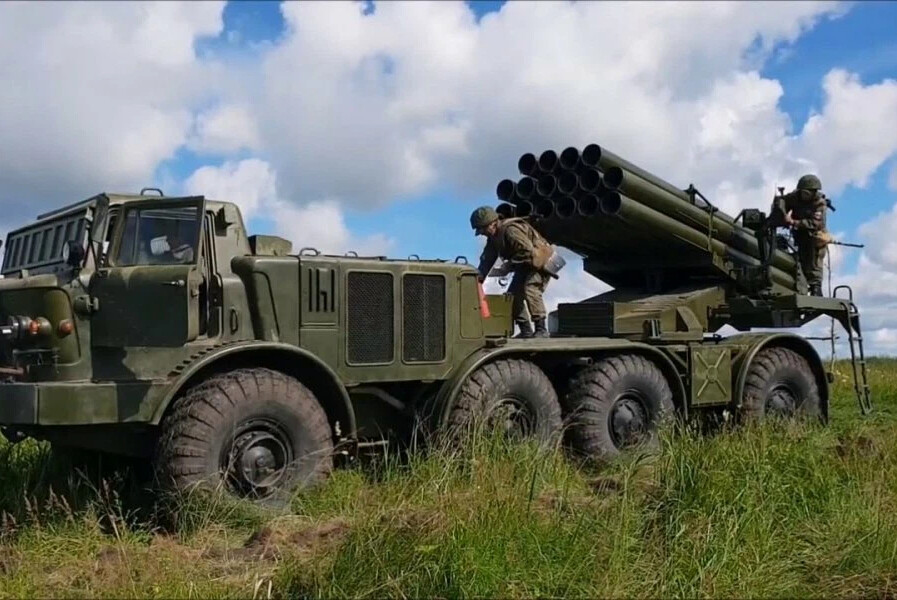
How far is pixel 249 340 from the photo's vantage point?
6.98 metres

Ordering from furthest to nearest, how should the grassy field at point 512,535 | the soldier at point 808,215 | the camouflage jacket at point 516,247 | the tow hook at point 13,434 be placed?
1. the soldier at point 808,215
2. the camouflage jacket at point 516,247
3. the tow hook at point 13,434
4. the grassy field at point 512,535

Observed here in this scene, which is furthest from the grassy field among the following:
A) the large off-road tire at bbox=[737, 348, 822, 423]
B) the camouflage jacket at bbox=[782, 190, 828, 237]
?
the camouflage jacket at bbox=[782, 190, 828, 237]

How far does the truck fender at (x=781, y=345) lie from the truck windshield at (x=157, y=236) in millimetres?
5573

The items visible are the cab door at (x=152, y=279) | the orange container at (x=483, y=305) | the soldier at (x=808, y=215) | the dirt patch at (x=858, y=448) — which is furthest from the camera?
the soldier at (x=808, y=215)

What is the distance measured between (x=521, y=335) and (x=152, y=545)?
4.47m

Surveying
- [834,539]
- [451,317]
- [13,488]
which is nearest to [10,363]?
[13,488]

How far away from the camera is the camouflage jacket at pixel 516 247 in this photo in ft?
30.3

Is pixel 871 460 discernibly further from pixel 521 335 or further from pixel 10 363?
pixel 10 363

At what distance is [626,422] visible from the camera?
29.1 ft

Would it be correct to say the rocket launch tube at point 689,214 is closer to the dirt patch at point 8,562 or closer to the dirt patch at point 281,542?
the dirt patch at point 281,542

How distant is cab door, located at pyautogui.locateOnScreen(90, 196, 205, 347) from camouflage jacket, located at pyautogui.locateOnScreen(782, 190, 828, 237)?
6.72 m

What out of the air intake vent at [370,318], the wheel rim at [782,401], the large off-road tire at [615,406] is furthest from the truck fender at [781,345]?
the air intake vent at [370,318]

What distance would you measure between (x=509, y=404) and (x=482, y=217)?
2.04 meters

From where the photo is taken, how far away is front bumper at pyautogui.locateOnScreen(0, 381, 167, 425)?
20.0 ft
